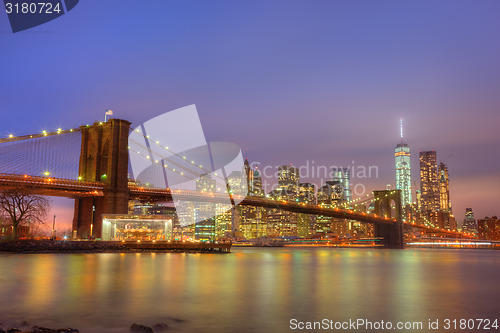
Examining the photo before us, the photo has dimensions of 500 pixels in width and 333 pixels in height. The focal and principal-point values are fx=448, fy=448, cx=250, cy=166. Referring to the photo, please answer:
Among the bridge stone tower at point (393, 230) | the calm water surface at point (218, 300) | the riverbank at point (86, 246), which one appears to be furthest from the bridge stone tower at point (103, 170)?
the bridge stone tower at point (393, 230)

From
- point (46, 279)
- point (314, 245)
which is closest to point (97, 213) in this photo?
point (46, 279)

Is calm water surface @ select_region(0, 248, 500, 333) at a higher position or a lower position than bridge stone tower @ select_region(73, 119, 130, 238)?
lower

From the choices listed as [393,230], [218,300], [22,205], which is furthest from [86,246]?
[393,230]

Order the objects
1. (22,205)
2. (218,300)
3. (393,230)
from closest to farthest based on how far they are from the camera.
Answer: (218,300), (22,205), (393,230)

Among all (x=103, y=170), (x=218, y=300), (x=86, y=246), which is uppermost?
(x=103, y=170)

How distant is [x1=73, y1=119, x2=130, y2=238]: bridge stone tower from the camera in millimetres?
55531

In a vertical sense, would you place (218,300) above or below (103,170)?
below

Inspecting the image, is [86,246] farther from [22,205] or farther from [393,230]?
[393,230]

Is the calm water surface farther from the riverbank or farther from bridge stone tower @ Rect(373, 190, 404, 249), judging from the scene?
bridge stone tower @ Rect(373, 190, 404, 249)

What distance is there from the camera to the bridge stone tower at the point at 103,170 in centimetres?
5553

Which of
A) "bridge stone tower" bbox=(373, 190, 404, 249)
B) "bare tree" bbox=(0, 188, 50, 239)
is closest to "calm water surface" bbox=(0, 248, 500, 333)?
"bare tree" bbox=(0, 188, 50, 239)

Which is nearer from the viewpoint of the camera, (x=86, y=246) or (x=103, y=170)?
(x=86, y=246)

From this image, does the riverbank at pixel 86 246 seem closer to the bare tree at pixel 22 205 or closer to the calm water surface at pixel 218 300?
the bare tree at pixel 22 205

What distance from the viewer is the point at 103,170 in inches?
2287
